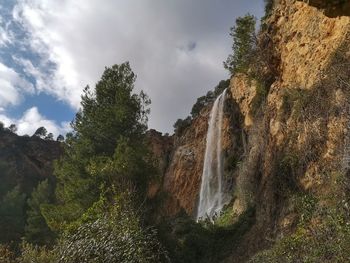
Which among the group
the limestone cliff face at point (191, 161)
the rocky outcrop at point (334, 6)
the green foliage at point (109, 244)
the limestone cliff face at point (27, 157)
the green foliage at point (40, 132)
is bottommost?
the green foliage at point (109, 244)

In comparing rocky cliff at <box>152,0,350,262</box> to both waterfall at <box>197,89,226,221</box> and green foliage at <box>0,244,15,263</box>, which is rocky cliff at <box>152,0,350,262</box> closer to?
waterfall at <box>197,89,226,221</box>

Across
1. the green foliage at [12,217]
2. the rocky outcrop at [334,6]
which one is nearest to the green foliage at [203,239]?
the rocky outcrop at [334,6]

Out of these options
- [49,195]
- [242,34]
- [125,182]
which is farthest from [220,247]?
[49,195]

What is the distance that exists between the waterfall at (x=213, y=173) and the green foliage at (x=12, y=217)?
63.8ft

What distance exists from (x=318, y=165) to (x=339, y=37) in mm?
4852

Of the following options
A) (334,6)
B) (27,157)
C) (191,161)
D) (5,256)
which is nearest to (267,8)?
(191,161)

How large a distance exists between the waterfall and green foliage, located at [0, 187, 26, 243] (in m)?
19.5

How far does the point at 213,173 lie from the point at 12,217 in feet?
71.8

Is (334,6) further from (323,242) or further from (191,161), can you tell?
(191,161)

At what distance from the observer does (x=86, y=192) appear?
19.4 m

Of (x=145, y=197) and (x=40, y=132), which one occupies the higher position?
(x=40, y=132)

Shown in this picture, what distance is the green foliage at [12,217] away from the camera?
4012 centimetres

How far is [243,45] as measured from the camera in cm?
2628

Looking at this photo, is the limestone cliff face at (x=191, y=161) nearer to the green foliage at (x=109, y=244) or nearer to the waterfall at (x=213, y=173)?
the waterfall at (x=213, y=173)
